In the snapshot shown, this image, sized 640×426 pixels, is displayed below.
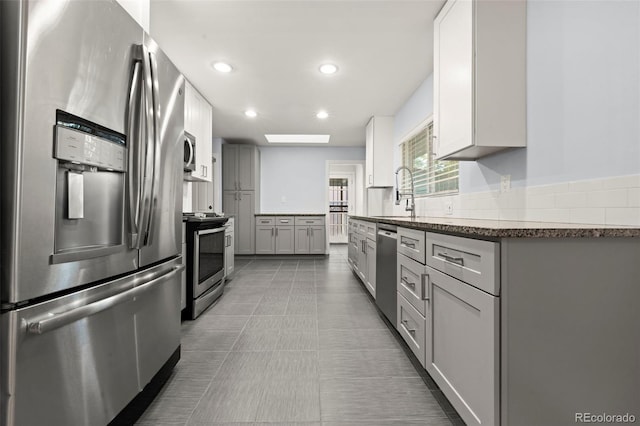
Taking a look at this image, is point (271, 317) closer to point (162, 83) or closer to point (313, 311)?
point (313, 311)

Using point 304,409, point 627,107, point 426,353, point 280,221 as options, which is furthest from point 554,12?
point 280,221

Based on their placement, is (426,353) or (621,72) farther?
(426,353)

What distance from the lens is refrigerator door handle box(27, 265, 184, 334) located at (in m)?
0.83

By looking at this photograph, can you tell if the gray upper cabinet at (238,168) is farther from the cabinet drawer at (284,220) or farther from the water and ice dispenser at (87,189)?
the water and ice dispenser at (87,189)

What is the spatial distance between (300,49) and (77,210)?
244 centimetres

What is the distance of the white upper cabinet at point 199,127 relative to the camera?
3559 mm

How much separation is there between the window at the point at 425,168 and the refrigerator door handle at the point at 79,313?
2615mm

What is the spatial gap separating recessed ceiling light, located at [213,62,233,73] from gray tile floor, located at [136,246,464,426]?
8.01 ft

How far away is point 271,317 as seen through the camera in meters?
2.62

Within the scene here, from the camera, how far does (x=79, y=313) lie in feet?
3.13

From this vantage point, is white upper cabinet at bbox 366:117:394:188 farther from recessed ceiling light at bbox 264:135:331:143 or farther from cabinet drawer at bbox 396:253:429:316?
cabinet drawer at bbox 396:253:429:316

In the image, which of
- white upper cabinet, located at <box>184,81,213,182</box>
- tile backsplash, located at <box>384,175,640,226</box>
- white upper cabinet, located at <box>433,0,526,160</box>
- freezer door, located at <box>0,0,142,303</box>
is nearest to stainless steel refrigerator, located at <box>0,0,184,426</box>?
freezer door, located at <box>0,0,142,303</box>

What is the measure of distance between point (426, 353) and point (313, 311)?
1.41 meters

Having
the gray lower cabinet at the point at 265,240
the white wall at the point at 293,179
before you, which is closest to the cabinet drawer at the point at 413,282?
the gray lower cabinet at the point at 265,240
